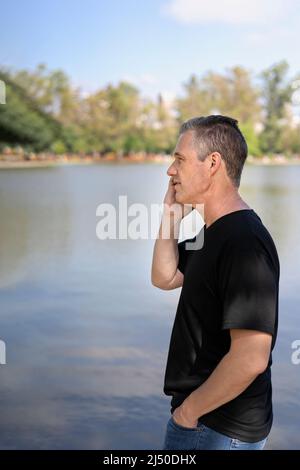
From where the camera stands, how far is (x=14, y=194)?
45.8 feet

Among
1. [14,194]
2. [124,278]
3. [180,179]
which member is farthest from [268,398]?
[14,194]

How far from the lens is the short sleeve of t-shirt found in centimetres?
→ 90

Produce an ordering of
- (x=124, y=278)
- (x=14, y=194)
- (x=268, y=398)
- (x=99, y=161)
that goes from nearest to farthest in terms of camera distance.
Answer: (x=268, y=398), (x=124, y=278), (x=14, y=194), (x=99, y=161)

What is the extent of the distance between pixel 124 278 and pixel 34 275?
2.45 feet

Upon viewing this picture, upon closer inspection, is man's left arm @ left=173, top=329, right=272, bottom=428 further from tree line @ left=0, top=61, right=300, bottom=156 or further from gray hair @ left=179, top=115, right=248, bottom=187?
tree line @ left=0, top=61, right=300, bottom=156

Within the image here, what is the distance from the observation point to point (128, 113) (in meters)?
28.8

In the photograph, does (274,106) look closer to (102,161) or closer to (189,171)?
(102,161)

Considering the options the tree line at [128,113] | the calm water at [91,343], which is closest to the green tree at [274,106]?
the tree line at [128,113]

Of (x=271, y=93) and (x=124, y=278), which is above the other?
(x=271, y=93)

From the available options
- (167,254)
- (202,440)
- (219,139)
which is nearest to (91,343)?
(167,254)

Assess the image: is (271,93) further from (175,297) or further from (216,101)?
(175,297)

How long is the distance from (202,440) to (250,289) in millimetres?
255

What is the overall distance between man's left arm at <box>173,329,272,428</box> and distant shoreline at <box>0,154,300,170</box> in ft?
70.1

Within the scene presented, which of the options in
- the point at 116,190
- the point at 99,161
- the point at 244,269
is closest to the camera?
the point at 244,269
